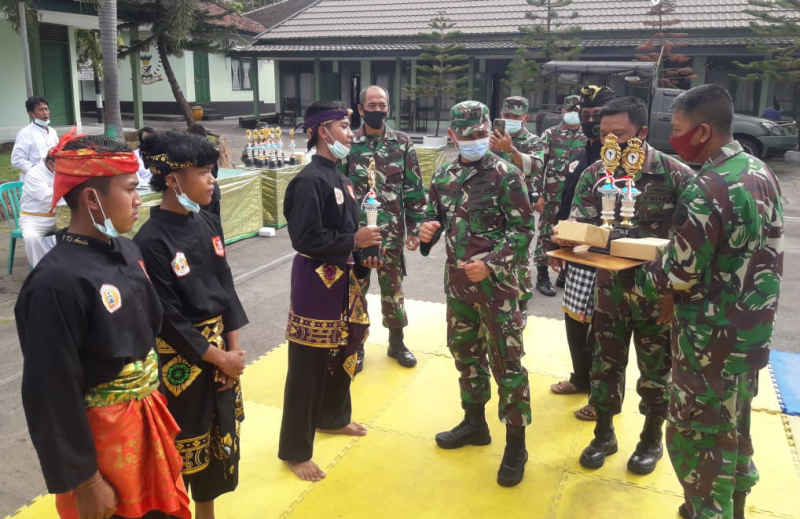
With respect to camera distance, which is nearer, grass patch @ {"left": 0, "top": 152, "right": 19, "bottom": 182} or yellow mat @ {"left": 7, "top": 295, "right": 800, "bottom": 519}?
yellow mat @ {"left": 7, "top": 295, "right": 800, "bottom": 519}

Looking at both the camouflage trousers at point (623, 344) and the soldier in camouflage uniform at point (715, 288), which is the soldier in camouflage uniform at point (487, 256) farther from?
the soldier in camouflage uniform at point (715, 288)

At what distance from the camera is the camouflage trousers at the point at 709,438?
8.70 ft

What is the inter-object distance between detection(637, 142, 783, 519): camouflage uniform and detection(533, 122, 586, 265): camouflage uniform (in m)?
3.22

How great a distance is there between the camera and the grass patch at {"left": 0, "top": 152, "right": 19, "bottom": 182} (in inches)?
506

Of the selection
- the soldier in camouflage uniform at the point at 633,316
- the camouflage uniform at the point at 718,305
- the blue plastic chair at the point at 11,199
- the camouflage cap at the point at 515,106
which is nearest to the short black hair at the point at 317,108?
the soldier in camouflage uniform at the point at 633,316

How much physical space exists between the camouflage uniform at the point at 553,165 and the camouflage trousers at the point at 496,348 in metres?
2.46

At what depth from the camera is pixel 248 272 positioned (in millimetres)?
7730

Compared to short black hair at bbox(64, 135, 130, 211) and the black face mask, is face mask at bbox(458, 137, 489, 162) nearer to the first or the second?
the black face mask

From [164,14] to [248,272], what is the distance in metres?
13.6

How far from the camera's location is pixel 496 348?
11.4ft

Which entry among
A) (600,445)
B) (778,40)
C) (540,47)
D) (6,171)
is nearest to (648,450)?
(600,445)

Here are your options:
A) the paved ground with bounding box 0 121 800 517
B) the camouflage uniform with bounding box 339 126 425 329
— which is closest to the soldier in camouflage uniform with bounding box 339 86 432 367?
the camouflage uniform with bounding box 339 126 425 329

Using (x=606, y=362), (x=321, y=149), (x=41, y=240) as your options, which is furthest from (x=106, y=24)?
(x=606, y=362)

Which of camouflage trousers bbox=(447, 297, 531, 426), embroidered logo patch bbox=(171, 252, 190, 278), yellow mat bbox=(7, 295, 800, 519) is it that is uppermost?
embroidered logo patch bbox=(171, 252, 190, 278)
